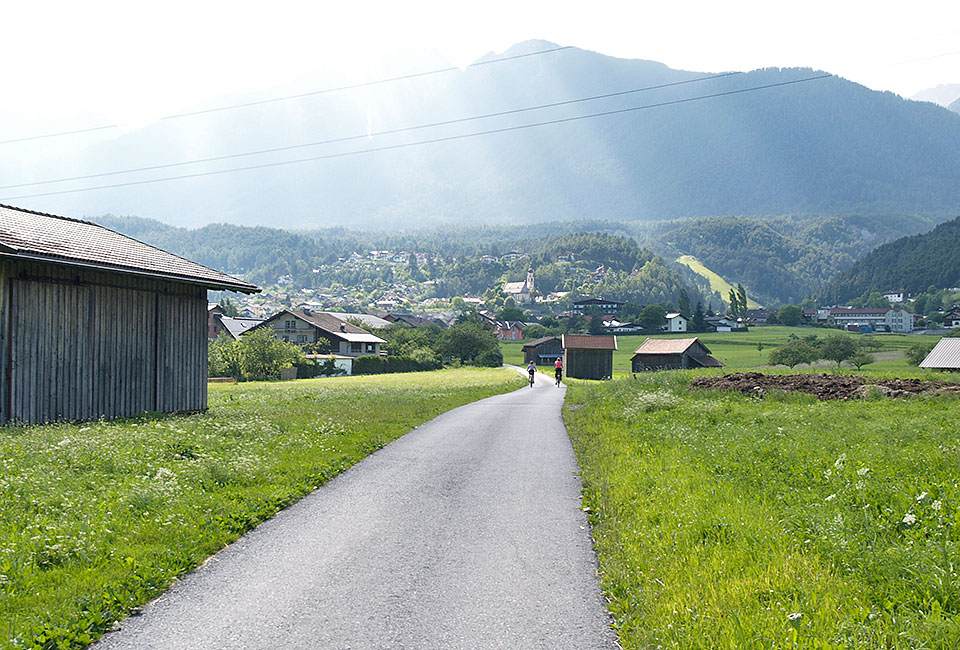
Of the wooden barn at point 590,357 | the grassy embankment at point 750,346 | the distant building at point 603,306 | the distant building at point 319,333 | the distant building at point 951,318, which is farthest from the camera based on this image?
the distant building at point 603,306

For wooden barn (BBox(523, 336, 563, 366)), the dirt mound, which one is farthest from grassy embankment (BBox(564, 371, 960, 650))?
wooden barn (BBox(523, 336, 563, 366))

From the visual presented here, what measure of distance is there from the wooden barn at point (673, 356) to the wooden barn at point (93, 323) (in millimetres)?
64992

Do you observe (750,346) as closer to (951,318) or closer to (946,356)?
(951,318)

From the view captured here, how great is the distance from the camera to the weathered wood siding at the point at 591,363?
80188 mm

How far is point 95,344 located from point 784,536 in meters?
19.1

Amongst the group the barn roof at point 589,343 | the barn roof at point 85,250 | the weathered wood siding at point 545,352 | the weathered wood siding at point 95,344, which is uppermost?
the barn roof at point 85,250

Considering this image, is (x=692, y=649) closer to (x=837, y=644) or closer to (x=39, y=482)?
(x=837, y=644)

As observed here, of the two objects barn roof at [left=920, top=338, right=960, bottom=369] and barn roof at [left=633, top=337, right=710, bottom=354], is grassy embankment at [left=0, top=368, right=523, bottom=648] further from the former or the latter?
barn roof at [left=633, top=337, right=710, bottom=354]

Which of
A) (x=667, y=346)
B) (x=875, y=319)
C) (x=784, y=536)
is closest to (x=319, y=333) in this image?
(x=667, y=346)

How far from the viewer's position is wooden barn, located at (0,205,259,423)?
60.4ft

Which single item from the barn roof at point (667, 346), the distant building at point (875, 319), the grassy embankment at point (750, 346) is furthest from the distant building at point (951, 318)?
the barn roof at point (667, 346)

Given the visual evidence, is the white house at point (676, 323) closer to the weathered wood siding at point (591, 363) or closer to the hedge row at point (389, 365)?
the hedge row at point (389, 365)

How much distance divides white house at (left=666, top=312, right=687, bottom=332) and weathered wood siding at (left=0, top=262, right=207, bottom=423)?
437ft

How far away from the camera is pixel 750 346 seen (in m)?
114
